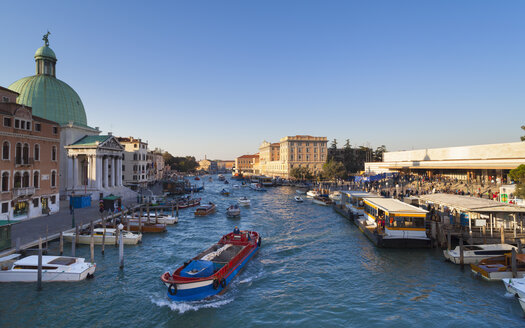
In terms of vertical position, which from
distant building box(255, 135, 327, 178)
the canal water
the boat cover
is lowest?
the canal water

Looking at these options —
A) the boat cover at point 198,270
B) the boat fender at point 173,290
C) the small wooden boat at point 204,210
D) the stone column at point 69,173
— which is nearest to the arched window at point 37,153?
the small wooden boat at point 204,210

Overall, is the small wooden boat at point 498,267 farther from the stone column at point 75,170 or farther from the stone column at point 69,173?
the stone column at point 69,173

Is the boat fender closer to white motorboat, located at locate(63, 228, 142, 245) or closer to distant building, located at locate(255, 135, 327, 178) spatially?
white motorboat, located at locate(63, 228, 142, 245)

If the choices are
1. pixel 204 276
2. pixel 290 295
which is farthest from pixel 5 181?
pixel 290 295

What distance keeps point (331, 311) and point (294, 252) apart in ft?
36.4

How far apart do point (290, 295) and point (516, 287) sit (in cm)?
1245

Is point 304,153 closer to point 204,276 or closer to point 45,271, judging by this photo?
point 204,276

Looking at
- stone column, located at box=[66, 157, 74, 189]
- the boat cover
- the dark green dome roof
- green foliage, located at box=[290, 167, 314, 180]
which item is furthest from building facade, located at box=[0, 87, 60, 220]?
green foliage, located at box=[290, 167, 314, 180]

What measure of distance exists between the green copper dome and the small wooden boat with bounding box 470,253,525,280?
6529cm

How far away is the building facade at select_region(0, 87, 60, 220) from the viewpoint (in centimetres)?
3098

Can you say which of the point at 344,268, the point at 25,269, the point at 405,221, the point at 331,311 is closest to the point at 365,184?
the point at 405,221

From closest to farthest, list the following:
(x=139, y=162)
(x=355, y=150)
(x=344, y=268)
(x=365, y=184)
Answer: (x=344, y=268) < (x=365, y=184) < (x=139, y=162) < (x=355, y=150)

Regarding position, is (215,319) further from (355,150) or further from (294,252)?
(355,150)

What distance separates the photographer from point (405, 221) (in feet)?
90.4
